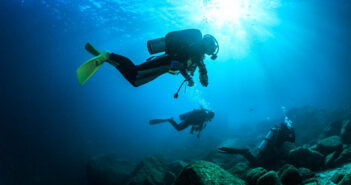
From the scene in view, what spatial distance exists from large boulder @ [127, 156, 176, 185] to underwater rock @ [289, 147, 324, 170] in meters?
4.79

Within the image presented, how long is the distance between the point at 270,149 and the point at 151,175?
528 cm

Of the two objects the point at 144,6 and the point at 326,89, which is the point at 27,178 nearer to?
the point at 144,6

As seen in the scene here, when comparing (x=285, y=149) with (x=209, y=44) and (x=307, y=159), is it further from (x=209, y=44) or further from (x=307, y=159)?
(x=209, y=44)

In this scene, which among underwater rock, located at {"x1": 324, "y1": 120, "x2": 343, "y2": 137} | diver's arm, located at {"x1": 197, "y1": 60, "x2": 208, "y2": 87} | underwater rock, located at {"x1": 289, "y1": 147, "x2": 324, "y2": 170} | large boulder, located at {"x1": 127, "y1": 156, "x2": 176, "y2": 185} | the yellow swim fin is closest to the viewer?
the yellow swim fin

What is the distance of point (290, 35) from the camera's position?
33.6m

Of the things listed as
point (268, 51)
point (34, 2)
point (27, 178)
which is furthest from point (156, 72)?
point (268, 51)

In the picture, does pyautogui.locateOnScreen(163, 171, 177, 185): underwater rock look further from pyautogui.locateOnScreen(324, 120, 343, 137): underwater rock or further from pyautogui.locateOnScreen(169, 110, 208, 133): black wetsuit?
pyautogui.locateOnScreen(324, 120, 343, 137): underwater rock

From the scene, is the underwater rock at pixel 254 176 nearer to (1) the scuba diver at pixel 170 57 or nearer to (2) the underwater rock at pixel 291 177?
(2) the underwater rock at pixel 291 177

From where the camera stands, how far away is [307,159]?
5781mm

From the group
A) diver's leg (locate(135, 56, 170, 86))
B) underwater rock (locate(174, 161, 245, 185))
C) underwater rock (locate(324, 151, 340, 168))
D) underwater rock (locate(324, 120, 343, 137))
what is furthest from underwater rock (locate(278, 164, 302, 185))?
underwater rock (locate(324, 120, 343, 137))

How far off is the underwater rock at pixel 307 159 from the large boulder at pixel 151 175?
4.79m

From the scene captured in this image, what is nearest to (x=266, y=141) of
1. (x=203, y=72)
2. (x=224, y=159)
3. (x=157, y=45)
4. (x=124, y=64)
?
(x=224, y=159)

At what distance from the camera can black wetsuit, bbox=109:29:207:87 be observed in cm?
411

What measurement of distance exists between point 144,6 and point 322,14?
24.8 m
